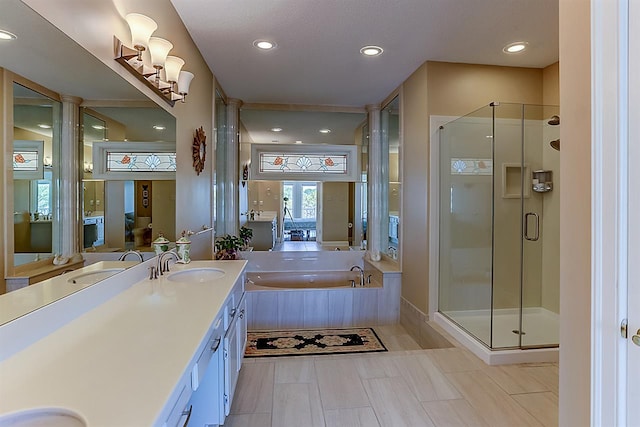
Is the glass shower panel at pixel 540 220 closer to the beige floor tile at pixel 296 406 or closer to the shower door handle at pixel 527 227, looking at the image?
the shower door handle at pixel 527 227

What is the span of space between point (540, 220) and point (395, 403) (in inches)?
102

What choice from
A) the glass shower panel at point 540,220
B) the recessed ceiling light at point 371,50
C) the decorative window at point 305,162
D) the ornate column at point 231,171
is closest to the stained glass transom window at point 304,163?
the decorative window at point 305,162

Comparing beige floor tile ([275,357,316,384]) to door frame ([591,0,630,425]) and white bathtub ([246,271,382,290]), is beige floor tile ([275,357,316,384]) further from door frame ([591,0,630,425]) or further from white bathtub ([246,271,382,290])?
white bathtub ([246,271,382,290])

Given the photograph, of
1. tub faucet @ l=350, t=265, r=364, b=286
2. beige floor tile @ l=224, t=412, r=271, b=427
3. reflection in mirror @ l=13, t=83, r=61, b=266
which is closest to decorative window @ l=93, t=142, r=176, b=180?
reflection in mirror @ l=13, t=83, r=61, b=266

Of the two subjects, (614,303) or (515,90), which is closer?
(614,303)

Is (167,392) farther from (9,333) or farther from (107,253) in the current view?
(107,253)

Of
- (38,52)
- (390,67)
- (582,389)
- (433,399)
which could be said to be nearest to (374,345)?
(433,399)

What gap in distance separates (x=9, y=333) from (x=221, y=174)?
3411 mm

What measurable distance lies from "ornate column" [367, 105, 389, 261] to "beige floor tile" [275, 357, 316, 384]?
2.28 meters

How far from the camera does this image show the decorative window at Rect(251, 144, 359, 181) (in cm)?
485

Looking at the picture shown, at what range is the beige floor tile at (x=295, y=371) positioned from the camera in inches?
91.4

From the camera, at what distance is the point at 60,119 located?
4.16ft

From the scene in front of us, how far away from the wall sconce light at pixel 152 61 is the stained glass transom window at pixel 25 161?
0.79 m

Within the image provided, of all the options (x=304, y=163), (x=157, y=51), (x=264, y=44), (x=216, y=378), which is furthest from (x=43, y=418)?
(x=304, y=163)
